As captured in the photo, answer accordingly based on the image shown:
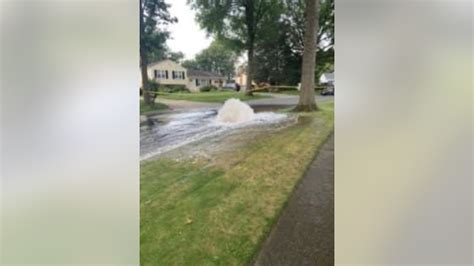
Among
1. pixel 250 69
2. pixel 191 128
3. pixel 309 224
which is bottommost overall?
pixel 309 224

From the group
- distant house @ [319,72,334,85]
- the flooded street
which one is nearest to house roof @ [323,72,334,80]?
distant house @ [319,72,334,85]

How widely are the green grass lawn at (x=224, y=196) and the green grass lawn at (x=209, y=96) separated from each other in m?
0.17

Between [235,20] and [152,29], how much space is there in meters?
0.32

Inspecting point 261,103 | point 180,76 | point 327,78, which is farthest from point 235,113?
point 327,78

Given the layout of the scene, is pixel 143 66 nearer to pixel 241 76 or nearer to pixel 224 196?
pixel 241 76

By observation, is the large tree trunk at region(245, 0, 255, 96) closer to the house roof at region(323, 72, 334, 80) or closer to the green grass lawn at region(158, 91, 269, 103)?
the green grass lawn at region(158, 91, 269, 103)

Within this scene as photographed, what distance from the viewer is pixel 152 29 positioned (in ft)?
4.40

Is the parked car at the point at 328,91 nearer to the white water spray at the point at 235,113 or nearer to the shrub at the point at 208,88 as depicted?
the white water spray at the point at 235,113

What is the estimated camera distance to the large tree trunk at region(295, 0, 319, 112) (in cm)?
125
